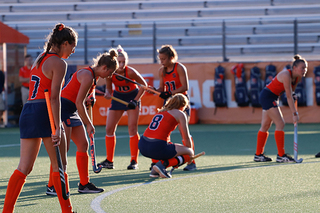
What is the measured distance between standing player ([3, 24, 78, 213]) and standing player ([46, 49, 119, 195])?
1.03 meters

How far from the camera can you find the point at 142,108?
13688 mm

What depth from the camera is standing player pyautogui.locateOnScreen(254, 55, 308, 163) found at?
6.57 meters

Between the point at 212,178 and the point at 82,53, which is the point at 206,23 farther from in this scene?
the point at 212,178

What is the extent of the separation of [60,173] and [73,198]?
1070mm

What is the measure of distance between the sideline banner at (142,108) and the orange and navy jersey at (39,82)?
33.1 ft

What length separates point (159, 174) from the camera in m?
5.47

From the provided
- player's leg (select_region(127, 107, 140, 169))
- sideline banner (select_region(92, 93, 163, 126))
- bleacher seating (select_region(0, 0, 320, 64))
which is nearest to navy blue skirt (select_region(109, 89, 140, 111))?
player's leg (select_region(127, 107, 140, 169))

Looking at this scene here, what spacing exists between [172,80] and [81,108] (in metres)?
2.14

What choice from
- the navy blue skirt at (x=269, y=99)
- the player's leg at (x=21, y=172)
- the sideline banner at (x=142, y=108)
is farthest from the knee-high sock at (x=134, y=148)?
the sideline banner at (x=142, y=108)

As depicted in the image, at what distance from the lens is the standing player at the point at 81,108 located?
4559mm

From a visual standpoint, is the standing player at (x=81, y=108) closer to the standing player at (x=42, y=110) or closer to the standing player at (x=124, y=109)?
the standing player at (x=42, y=110)

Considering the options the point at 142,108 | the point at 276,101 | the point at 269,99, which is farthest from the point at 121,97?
the point at 142,108

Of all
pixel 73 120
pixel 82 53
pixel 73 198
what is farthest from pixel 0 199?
pixel 82 53

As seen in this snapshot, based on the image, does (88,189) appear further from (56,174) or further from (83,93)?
(56,174)
